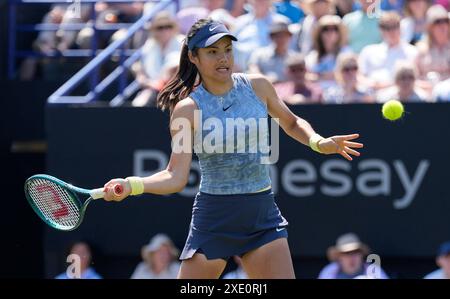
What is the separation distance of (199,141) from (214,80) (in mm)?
316

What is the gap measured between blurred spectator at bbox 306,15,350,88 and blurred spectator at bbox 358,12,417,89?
227 mm

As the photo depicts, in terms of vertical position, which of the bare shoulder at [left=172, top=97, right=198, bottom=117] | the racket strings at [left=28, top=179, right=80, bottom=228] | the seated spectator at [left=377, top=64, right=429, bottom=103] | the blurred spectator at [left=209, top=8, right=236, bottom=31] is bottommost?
the racket strings at [left=28, top=179, right=80, bottom=228]

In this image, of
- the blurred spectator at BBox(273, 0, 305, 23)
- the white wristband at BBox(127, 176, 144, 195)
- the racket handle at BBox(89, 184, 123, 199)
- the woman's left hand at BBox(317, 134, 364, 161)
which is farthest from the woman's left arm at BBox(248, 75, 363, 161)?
the blurred spectator at BBox(273, 0, 305, 23)

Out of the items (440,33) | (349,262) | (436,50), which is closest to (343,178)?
(349,262)

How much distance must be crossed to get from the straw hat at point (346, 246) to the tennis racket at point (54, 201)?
334 cm

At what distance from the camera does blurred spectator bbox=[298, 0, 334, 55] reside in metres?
8.98

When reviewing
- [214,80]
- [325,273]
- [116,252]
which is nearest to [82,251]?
[116,252]

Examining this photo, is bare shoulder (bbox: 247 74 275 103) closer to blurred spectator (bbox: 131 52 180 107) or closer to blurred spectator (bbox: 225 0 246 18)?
blurred spectator (bbox: 131 52 180 107)

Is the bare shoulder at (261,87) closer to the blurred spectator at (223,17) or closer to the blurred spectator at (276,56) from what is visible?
the blurred spectator at (276,56)

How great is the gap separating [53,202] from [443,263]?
12.1 feet

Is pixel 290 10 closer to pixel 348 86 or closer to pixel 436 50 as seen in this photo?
pixel 348 86

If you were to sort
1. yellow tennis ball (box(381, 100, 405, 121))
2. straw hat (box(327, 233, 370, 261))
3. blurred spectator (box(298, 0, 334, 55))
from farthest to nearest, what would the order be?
1. blurred spectator (box(298, 0, 334, 55))
2. straw hat (box(327, 233, 370, 261))
3. yellow tennis ball (box(381, 100, 405, 121))

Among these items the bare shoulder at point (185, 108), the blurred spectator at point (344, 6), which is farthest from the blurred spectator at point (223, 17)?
the bare shoulder at point (185, 108)

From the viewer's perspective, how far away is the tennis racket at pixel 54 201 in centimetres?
514
